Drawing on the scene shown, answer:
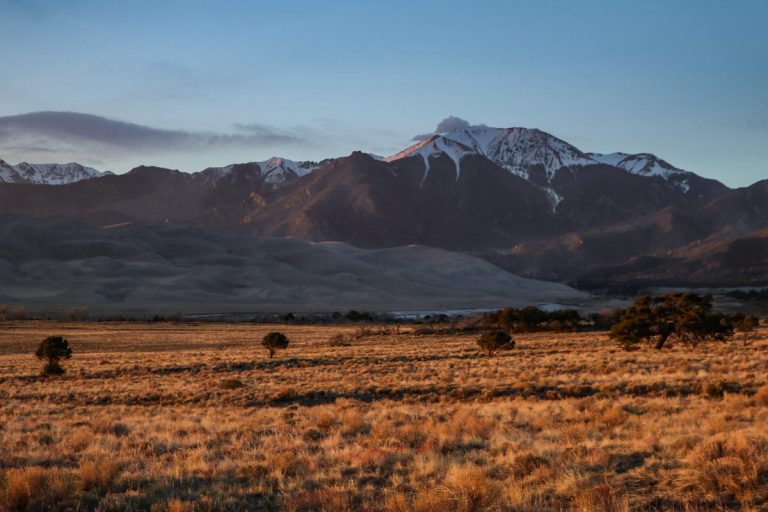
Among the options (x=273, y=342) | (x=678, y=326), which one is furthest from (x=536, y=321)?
(x=273, y=342)

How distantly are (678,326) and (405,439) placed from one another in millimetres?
29501

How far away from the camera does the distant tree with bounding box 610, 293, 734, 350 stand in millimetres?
36428

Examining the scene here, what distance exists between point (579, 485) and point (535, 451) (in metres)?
2.08

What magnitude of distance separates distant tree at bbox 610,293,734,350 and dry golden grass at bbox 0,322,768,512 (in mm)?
7514

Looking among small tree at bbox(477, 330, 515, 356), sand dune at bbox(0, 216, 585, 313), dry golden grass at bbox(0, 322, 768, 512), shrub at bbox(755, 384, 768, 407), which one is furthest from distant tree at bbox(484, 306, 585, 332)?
sand dune at bbox(0, 216, 585, 313)

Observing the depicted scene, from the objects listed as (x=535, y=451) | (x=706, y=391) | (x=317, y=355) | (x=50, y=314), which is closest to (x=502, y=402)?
(x=706, y=391)

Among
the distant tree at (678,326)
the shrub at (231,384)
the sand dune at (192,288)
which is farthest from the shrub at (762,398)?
the sand dune at (192,288)

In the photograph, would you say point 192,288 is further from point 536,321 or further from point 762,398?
point 762,398

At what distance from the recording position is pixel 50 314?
9688 cm

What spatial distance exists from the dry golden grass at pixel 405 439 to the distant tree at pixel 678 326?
24.7ft

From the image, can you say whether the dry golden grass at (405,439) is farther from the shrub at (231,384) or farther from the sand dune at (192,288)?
the sand dune at (192,288)

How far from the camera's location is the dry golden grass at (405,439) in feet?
26.5

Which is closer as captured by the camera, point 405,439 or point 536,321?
point 405,439

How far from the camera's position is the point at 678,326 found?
3678cm
